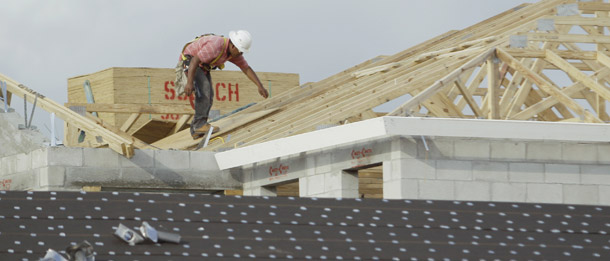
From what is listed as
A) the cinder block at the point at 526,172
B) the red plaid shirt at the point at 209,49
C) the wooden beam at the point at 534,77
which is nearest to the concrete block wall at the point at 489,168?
the cinder block at the point at 526,172

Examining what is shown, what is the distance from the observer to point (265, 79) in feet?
78.0

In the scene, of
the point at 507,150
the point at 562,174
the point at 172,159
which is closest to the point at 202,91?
the point at 172,159

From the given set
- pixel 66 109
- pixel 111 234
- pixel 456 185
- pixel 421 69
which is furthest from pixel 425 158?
pixel 111 234

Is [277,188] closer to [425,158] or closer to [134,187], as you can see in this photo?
[134,187]

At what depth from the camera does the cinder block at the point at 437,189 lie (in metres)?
14.8

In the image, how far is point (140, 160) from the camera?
1658 centimetres

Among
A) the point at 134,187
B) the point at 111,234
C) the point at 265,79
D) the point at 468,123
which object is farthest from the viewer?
the point at 265,79

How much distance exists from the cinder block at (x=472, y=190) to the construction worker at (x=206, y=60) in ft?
11.9

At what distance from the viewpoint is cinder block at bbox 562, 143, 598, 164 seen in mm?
15234

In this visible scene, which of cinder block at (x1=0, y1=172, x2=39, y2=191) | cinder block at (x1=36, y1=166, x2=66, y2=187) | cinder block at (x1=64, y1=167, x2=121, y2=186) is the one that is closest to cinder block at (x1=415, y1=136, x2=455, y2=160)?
cinder block at (x1=64, y1=167, x2=121, y2=186)

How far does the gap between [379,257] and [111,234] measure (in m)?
2.01

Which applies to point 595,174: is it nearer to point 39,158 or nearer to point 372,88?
point 372,88

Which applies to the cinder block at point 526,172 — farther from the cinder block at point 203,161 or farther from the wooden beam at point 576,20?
the cinder block at point 203,161

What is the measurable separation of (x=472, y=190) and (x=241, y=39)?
3.96 meters
